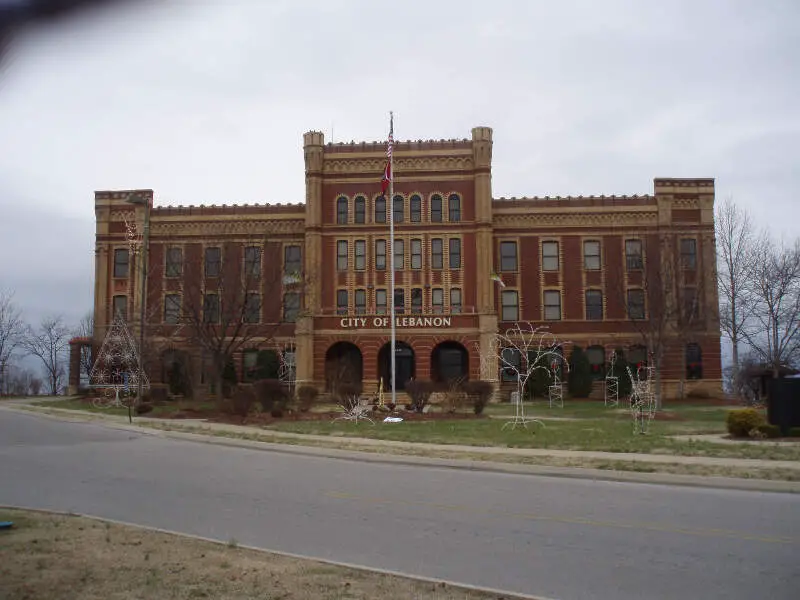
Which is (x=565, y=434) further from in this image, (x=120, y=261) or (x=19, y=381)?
(x=19, y=381)

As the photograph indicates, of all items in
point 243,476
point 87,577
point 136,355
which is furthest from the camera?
point 136,355

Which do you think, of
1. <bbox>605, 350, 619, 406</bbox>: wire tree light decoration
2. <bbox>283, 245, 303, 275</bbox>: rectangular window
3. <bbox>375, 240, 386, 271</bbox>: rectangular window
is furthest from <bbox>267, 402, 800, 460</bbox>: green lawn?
<bbox>283, 245, 303, 275</bbox>: rectangular window

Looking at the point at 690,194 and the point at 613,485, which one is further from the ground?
the point at 690,194

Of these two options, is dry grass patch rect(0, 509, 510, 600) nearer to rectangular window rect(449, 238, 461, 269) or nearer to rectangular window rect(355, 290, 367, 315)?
rectangular window rect(355, 290, 367, 315)

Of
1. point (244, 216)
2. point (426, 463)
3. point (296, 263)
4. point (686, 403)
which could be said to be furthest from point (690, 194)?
point (426, 463)

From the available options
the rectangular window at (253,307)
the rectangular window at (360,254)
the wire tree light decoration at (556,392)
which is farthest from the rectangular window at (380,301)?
the wire tree light decoration at (556,392)

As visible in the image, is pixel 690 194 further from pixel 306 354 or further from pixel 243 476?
pixel 243 476

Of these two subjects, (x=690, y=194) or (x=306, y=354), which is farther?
(x=690, y=194)

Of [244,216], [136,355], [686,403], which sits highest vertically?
[244,216]

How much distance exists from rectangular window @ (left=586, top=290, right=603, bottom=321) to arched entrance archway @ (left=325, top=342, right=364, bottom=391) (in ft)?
51.4

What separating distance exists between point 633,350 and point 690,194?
11.4 metres

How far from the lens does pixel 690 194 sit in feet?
169

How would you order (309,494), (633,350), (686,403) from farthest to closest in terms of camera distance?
(633,350) → (686,403) → (309,494)

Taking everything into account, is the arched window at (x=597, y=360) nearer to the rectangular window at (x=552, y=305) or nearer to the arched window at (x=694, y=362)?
the rectangular window at (x=552, y=305)
